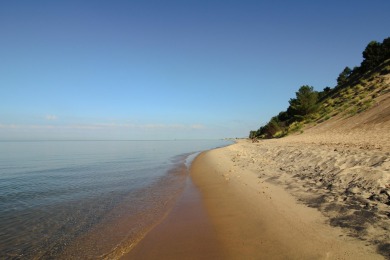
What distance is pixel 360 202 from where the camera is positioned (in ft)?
21.3

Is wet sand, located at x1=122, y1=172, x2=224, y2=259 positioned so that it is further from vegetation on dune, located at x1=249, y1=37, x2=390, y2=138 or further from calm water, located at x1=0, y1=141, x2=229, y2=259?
vegetation on dune, located at x1=249, y1=37, x2=390, y2=138

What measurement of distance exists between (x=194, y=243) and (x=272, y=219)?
2.17 meters

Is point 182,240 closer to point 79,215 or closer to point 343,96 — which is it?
point 79,215

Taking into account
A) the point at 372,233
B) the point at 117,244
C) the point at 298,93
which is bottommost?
the point at 117,244

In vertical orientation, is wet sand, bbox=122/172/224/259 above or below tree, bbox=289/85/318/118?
below

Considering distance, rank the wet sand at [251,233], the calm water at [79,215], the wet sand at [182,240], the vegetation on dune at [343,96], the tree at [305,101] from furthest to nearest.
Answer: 1. the tree at [305,101]
2. the vegetation on dune at [343,96]
3. the calm water at [79,215]
4. the wet sand at [182,240]
5. the wet sand at [251,233]

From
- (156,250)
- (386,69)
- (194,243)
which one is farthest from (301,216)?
(386,69)

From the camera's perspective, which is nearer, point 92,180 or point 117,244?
point 117,244

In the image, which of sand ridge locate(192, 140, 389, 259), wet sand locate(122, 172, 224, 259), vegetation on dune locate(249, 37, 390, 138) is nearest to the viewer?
sand ridge locate(192, 140, 389, 259)

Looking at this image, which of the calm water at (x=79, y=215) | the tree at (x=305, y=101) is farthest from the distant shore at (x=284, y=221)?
the tree at (x=305, y=101)

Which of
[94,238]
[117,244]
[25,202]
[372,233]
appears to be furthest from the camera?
[25,202]

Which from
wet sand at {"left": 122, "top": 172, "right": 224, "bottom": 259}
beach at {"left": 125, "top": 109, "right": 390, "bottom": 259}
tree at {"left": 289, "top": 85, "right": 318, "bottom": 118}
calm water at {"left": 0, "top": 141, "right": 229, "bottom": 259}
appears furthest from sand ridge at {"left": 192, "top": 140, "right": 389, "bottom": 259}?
tree at {"left": 289, "top": 85, "right": 318, "bottom": 118}

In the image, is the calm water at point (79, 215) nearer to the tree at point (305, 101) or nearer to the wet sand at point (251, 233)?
the wet sand at point (251, 233)

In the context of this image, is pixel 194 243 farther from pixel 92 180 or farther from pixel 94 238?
pixel 92 180
